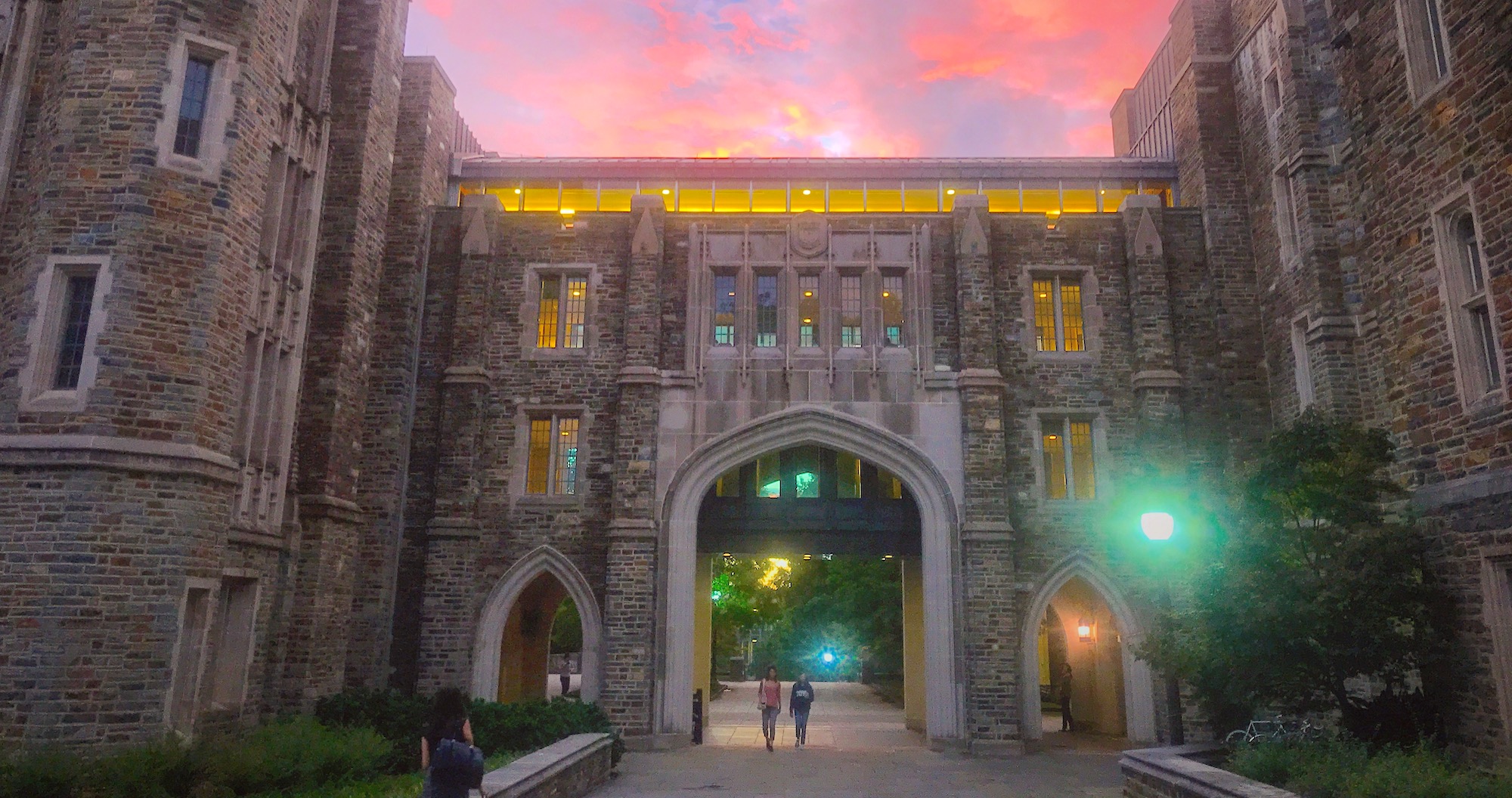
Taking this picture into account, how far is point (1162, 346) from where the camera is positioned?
19219 millimetres

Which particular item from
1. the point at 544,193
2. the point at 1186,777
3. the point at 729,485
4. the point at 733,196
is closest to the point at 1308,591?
the point at 1186,777

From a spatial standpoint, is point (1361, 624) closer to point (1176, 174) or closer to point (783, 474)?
point (783, 474)

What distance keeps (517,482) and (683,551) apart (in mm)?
3683

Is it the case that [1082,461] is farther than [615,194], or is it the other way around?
[615,194]

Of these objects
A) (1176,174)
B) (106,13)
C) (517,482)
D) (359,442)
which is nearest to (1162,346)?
(1176,174)

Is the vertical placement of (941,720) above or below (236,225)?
below

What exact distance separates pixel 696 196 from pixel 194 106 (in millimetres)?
10864

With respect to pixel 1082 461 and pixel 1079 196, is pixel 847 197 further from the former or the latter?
pixel 1082 461

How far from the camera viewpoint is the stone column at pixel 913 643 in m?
21.4

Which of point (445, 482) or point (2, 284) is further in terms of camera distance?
point (445, 482)

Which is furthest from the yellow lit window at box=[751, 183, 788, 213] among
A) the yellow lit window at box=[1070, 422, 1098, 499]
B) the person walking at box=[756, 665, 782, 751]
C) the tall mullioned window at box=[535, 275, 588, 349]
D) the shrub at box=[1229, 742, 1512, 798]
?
the shrub at box=[1229, 742, 1512, 798]

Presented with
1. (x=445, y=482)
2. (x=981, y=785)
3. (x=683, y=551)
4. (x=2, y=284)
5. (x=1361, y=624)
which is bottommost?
(x=981, y=785)

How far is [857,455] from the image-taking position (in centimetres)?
1914

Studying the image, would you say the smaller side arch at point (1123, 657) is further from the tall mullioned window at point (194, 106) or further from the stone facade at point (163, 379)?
the tall mullioned window at point (194, 106)
